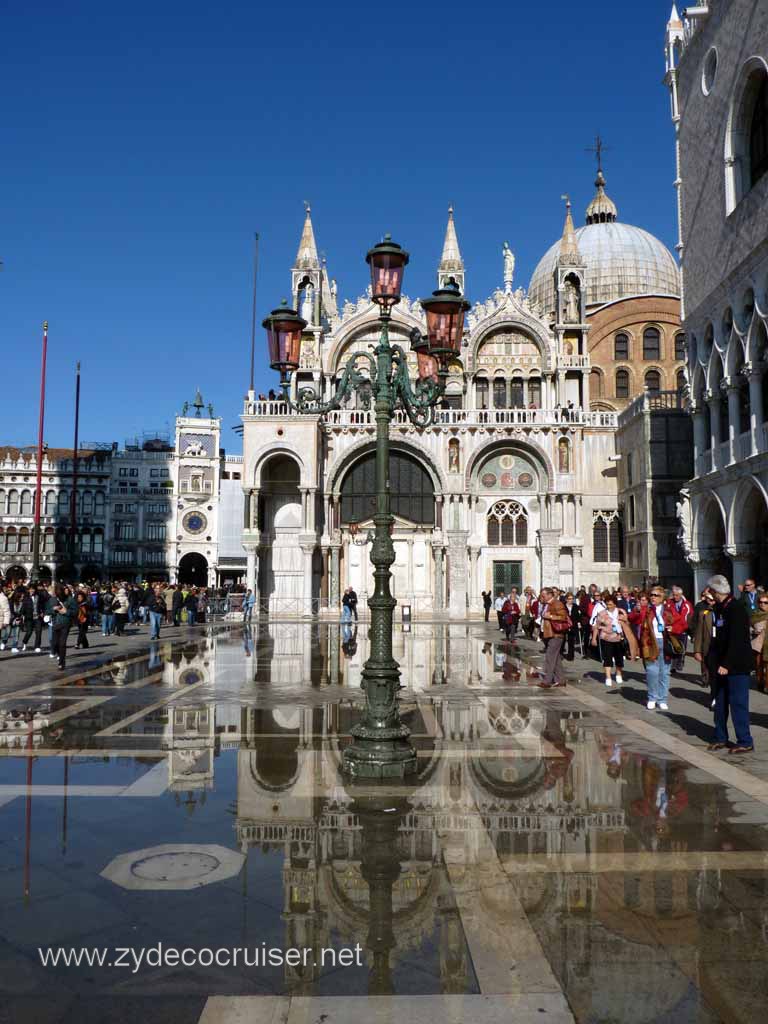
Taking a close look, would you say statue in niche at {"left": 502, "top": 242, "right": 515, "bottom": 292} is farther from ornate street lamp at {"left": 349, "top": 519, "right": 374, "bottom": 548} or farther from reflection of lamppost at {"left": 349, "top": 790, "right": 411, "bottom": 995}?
reflection of lamppost at {"left": 349, "top": 790, "right": 411, "bottom": 995}

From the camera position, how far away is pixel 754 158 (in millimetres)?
22031

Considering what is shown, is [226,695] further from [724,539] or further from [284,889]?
[724,539]

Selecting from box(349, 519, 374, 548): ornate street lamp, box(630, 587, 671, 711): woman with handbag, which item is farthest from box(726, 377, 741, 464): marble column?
box(349, 519, 374, 548): ornate street lamp

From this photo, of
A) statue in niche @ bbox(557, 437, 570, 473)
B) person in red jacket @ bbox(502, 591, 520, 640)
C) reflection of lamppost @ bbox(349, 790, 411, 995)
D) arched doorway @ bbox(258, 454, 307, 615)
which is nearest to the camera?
reflection of lamppost @ bbox(349, 790, 411, 995)

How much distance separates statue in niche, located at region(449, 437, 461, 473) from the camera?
38.4 metres

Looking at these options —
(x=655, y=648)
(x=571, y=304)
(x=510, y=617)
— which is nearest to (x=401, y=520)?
(x=571, y=304)

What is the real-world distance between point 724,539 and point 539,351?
Result: 18395 mm

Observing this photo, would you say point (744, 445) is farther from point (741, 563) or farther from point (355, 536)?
point (355, 536)

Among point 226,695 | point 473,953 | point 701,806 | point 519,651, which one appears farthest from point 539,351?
point 473,953

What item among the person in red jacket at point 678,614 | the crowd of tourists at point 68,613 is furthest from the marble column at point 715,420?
the crowd of tourists at point 68,613

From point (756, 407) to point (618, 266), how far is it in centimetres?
3652

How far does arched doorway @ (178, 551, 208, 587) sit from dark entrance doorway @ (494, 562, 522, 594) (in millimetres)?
32370

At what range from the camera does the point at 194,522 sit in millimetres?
64500

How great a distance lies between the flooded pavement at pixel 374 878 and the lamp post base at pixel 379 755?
7.6 inches
